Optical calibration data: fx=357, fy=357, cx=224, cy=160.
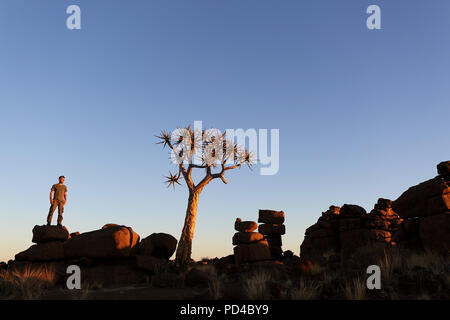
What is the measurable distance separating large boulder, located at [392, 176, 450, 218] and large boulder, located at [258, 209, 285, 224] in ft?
45.3

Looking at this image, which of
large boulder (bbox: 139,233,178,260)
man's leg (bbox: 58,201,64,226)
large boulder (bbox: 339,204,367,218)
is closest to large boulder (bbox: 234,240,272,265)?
large boulder (bbox: 139,233,178,260)

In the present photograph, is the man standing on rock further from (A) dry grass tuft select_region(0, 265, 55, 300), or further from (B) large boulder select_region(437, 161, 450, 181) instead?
(B) large boulder select_region(437, 161, 450, 181)

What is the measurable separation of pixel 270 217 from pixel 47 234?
20.2 meters

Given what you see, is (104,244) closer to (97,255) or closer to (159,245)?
(97,255)

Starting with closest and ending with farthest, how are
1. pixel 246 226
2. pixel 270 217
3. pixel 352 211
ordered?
pixel 246 226 → pixel 352 211 → pixel 270 217

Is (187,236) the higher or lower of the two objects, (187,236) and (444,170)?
the lower

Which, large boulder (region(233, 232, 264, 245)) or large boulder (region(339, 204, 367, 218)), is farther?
large boulder (region(339, 204, 367, 218))

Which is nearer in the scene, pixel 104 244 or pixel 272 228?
pixel 104 244

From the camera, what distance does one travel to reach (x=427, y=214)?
→ 64.4 ft

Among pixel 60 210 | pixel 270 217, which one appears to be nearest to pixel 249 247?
pixel 270 217

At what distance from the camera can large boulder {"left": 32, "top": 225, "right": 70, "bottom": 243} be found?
1981cm

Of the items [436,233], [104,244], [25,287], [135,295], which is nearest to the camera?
[135,295]

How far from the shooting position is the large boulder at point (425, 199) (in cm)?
1870
